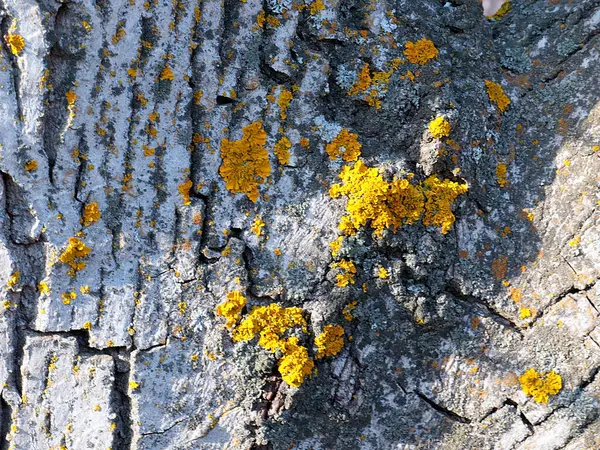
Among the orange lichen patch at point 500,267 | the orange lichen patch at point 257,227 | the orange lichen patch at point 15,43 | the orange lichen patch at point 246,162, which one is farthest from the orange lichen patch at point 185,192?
the orange lichen patch at point 500,267

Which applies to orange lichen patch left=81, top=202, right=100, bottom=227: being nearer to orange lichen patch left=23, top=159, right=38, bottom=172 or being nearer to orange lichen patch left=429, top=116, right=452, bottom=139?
orange lichen patch left=23, top=159, right=38, bottom=172

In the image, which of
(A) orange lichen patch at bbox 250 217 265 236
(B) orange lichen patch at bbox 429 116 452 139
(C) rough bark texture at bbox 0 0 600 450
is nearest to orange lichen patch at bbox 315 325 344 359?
(C) rough bark texture at bbox 0 0 600 450

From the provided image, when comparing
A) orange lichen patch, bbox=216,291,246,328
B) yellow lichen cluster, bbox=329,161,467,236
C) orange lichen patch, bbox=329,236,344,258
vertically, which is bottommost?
orange lichen patch, bbox=216,291,246,328

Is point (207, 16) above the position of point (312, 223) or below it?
above

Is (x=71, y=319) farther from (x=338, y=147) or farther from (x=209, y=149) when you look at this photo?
(x=338, y=147)

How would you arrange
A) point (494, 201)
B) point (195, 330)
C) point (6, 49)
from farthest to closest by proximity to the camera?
point (494, 201) → point (195, 330) → point (6, 49)

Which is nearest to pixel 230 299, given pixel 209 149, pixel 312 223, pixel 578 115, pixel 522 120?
pixel 312 223
